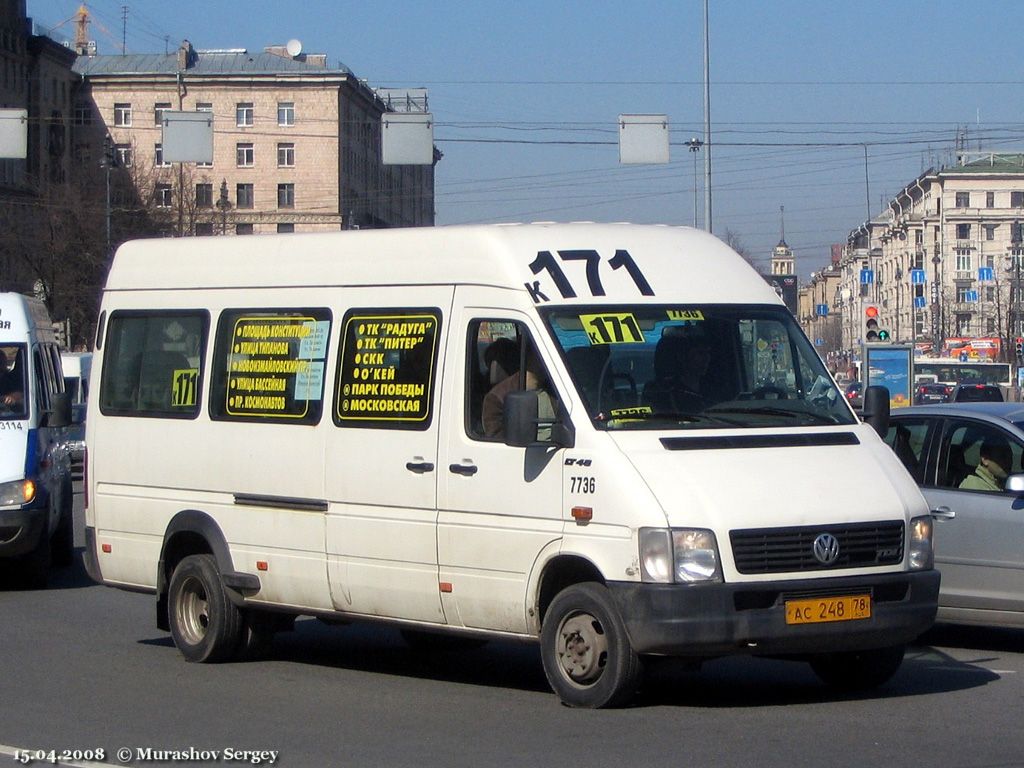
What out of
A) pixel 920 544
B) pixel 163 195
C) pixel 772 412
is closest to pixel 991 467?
pixel 920 544

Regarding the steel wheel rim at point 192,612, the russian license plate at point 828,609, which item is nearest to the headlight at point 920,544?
the russian license plate at point 828,609

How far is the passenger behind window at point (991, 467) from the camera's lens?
11.2 m

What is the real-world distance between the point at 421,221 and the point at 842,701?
8476 cm

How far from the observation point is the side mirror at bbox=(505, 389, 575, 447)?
28.8ft

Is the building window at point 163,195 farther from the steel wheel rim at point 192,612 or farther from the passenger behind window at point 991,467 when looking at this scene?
the passenger behind window at point 991,467

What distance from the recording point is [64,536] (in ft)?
59.2

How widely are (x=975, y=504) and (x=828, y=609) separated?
2.91 m

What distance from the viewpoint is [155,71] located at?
99.2m

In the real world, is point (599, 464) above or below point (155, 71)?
below

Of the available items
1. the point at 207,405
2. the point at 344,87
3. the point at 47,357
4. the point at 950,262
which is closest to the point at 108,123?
the point at 344,87

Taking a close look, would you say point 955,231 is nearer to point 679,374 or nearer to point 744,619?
point 679,374

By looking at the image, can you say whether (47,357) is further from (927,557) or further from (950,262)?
(950,262)

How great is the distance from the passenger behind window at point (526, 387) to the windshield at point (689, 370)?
18cm

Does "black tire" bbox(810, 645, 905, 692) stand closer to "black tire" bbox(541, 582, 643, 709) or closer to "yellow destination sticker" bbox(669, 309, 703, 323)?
"black tire" bbox(541, 582, 643, 709)
